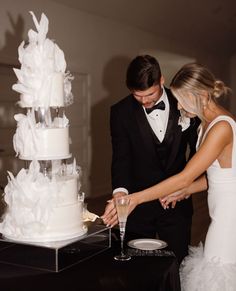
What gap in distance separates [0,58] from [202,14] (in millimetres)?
5731

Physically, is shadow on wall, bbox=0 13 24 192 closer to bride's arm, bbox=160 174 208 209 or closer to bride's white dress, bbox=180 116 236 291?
bride's arm, bbox=160 174 208 209

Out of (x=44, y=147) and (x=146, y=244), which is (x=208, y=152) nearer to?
(x=146, y=244)

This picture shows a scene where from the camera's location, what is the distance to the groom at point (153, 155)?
117 inches

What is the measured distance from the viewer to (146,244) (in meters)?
2.29

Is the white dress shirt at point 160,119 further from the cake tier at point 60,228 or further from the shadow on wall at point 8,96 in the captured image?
the shadow on wall at point 8,96

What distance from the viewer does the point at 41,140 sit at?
2.04m

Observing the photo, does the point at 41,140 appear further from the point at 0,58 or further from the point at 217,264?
the point at 0,58

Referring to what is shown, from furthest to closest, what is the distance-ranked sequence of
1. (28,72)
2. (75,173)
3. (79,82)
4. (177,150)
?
(79,82), (177,150), (75,173), (28,72)

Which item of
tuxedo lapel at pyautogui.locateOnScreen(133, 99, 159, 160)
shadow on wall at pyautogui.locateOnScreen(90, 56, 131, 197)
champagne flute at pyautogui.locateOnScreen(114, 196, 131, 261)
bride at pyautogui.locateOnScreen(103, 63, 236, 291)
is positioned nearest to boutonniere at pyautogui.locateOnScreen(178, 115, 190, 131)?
tuxedo lapel at pyautogui.locateOnScreen(133, 99, 159, 160)

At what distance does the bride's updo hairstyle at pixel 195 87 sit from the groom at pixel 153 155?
541 mm

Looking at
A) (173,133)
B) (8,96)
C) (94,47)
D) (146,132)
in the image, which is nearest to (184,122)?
(173,133)

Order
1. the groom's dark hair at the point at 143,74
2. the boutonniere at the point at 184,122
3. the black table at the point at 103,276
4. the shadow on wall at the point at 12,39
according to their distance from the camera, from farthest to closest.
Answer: the shadow on wall at the point at 12,39 < the boutonniere at the point at 184,122 < the groom's dark hair at the point at 143,74 < the black table at the point at 103,276

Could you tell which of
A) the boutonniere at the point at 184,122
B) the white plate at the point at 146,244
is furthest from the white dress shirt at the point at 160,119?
the white plate at the point at 146,244

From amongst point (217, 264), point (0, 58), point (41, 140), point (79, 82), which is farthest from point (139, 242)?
point (79, 82)
